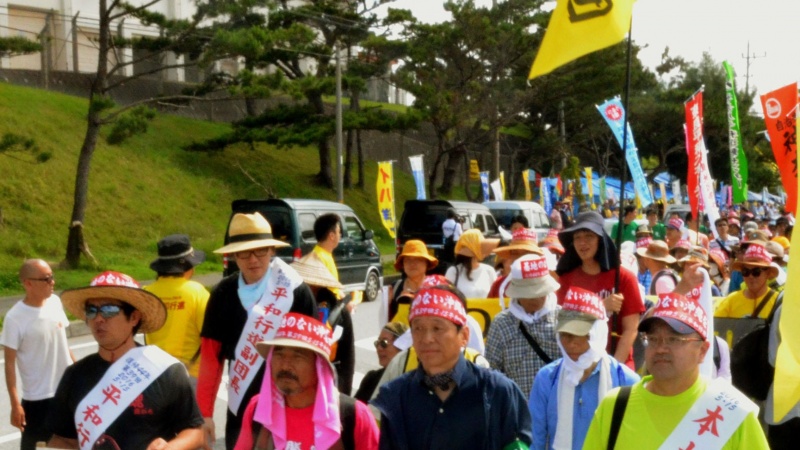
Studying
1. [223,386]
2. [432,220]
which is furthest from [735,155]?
[223,386]

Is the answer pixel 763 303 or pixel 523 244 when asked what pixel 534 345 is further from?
pixel 763 303

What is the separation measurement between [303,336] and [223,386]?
6.81m

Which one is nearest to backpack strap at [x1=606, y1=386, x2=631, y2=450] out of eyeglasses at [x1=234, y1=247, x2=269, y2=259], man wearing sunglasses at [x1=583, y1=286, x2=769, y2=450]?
man wearing sunglasses at [x1=583, y1=286, x2=769, y2=450]

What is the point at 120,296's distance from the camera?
377 centimetres

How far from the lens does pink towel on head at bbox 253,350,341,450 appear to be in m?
→ 3.20

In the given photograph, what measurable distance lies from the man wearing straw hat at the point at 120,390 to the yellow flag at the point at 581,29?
234 cm

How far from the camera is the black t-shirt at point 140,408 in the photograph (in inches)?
140

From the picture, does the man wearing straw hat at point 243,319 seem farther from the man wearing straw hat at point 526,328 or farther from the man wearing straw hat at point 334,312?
the man wearing straw hat at point 526,328

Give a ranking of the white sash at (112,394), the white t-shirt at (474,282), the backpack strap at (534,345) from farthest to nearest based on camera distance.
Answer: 1. the white t-shirt at (474,282)
2. the backpack strap at (534,345)
3. the white sash at (112,394)

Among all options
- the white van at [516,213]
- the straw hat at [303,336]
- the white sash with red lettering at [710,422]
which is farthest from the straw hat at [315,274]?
the white van at [516,213]

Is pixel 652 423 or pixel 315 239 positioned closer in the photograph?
pixel 652 423

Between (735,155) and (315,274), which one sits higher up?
(735,155)

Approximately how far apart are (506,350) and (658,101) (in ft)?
168

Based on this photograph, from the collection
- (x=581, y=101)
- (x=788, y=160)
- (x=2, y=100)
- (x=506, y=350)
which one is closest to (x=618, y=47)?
(x=581, y=101)
